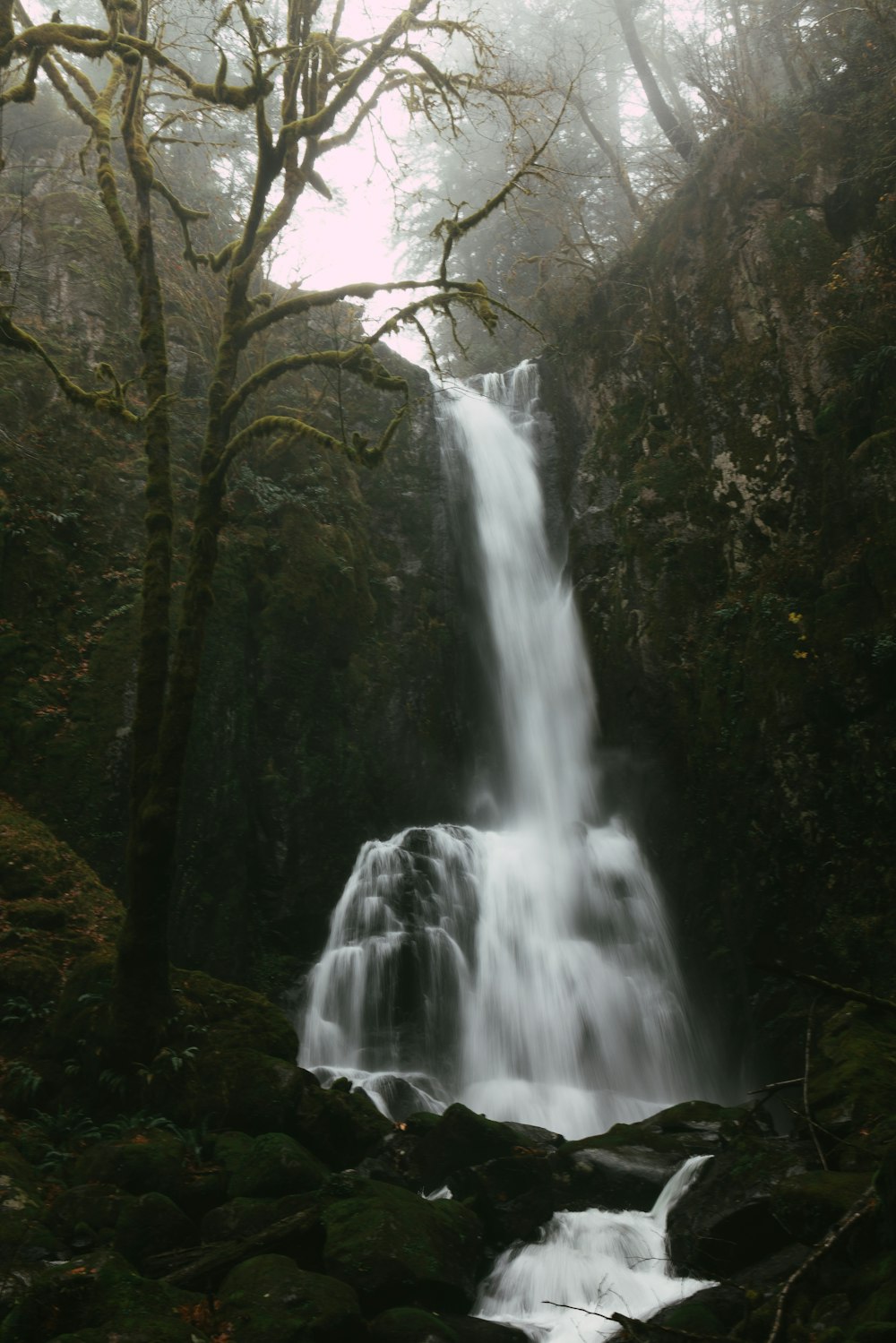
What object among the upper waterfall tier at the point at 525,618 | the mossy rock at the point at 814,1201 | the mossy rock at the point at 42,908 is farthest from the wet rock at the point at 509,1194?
the upper waterfall tier at the point at 525,618

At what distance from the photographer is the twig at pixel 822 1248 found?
3.10 m

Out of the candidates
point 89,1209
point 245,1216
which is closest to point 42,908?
point 89,1209

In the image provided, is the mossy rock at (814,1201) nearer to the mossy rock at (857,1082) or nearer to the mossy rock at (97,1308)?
the mossy rock at (857,1082)

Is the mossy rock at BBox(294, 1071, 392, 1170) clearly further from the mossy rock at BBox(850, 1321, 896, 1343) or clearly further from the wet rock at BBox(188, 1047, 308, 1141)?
the mossy rock at BBox(850, 1321, 896, 1343)

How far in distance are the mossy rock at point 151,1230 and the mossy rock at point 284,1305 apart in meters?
0.53

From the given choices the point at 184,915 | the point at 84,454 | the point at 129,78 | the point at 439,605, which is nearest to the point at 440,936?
the point at 184,915

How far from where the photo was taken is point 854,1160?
16.8 feet

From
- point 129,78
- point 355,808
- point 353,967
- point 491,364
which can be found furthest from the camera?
point 491,364

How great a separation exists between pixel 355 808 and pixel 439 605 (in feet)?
13.6

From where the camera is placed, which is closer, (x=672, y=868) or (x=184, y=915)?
(x=184, y=915)

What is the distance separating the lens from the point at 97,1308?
356cm

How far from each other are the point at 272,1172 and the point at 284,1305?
140 centimetres

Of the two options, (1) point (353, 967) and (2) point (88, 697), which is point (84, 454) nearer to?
(2) point (88, 697)

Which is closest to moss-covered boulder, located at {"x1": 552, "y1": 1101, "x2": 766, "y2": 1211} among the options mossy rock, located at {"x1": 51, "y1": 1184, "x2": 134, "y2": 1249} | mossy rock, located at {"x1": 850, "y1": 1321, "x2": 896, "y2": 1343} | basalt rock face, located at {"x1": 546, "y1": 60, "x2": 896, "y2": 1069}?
basalt rock face, located at {"x1": 546, "y1": 60, "x2": 896, "y2": 1069}
